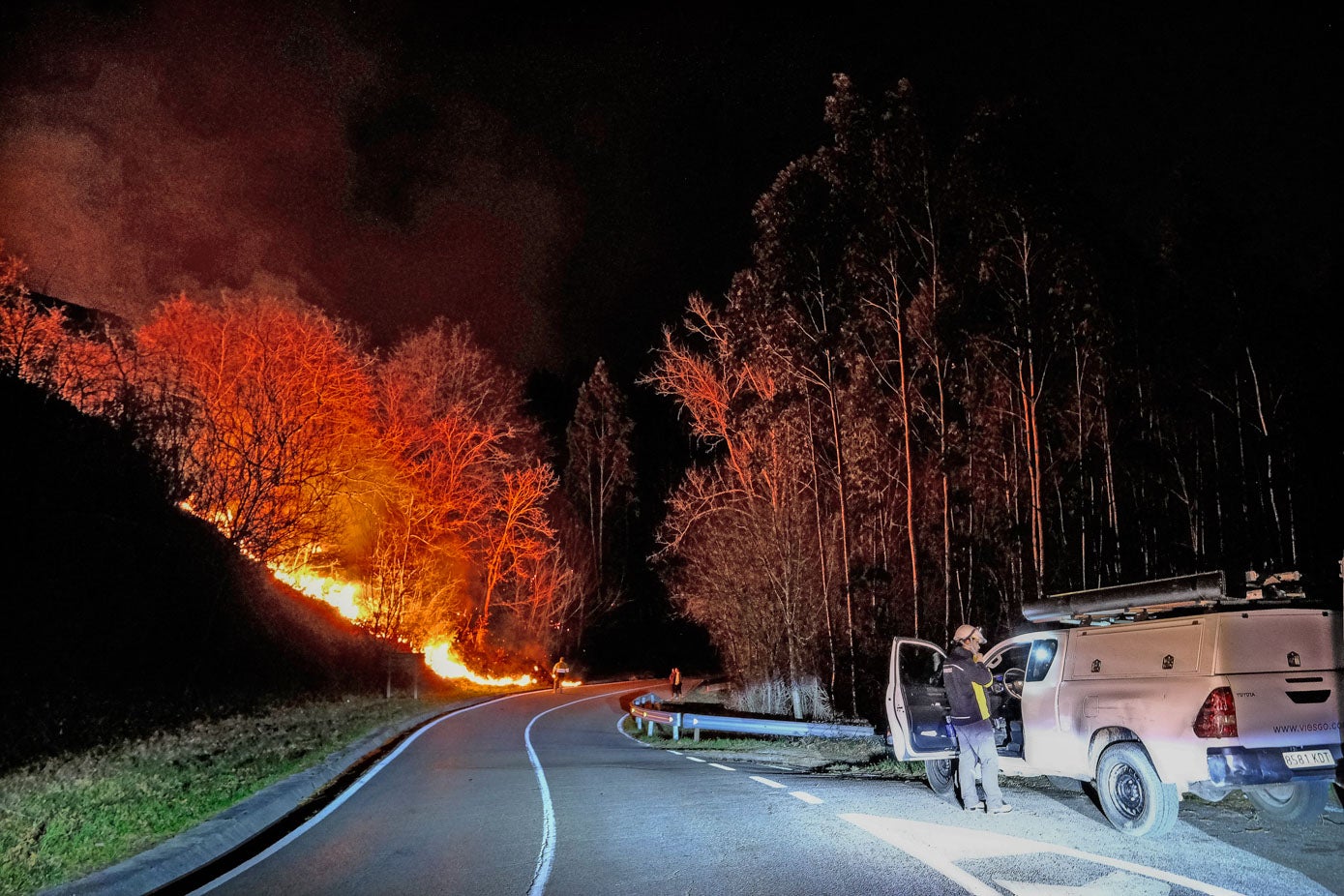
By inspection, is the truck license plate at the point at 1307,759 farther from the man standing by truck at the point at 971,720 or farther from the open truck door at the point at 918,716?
the open truck door at the point at 918,716

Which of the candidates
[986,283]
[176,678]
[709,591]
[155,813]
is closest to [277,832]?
[155,813]

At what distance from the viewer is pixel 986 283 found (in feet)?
65.5

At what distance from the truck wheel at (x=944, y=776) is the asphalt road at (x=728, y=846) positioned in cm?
29

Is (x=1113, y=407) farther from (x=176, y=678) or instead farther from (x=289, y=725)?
(x=176, y=678)

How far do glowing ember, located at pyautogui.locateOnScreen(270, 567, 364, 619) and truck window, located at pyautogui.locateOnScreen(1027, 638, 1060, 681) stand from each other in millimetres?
31781

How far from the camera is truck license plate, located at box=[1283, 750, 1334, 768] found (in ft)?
23.5

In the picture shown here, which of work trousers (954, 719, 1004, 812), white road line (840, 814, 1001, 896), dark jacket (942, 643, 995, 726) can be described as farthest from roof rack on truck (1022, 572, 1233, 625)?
white road line (840, 814, 1001, 896)

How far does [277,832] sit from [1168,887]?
770 cm

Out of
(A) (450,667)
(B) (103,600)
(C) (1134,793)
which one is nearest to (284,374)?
(B) (103,600)

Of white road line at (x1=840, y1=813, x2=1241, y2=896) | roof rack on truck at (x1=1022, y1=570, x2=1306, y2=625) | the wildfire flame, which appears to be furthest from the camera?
the wildfire flame

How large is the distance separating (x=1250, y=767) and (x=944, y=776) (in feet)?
11.6

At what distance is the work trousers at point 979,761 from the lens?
8.78 meters

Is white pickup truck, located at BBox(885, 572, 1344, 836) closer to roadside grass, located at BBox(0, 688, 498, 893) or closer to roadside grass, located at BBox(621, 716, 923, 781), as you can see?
roadside grass, located at BBox(621, 716, 923, 781)

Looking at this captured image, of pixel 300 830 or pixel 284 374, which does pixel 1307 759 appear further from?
pixel 284 374
